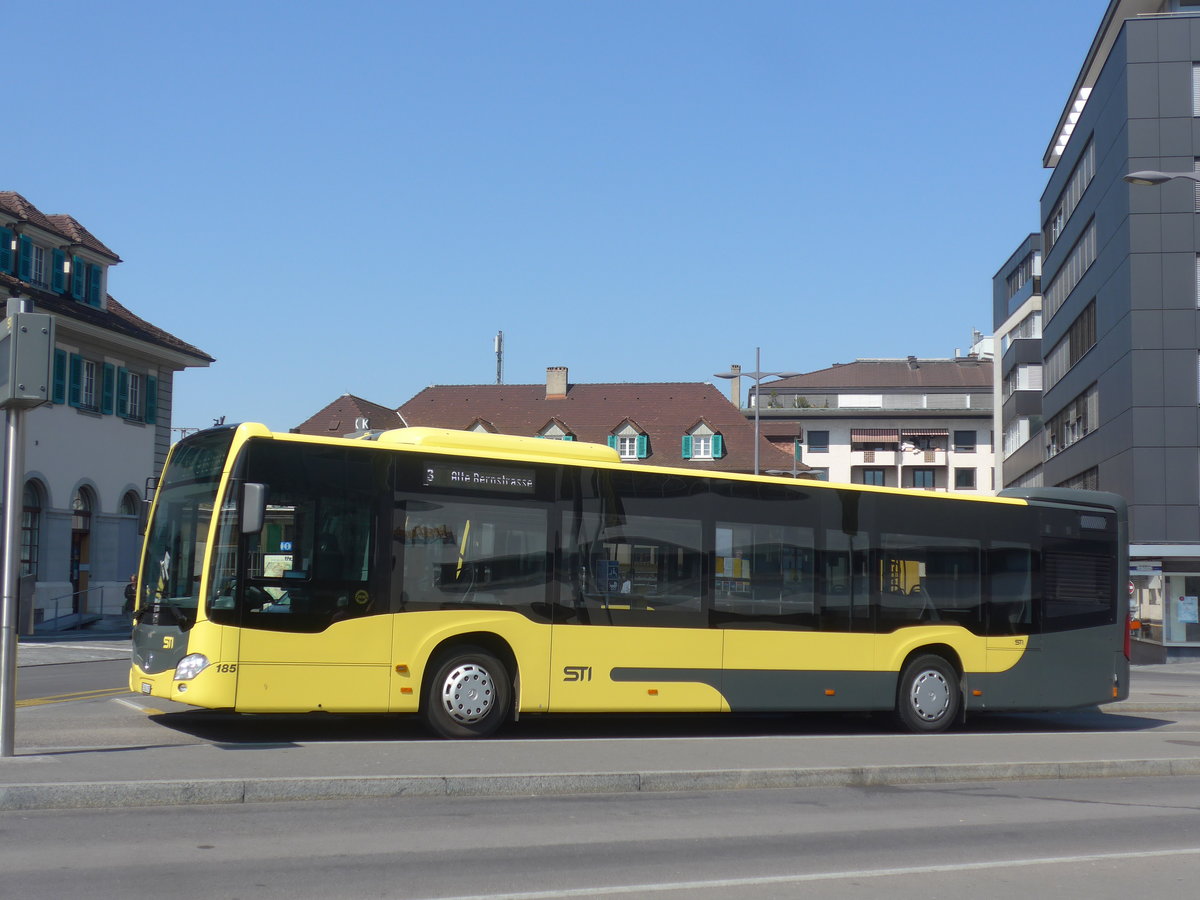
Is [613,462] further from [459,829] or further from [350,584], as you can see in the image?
[459,829]

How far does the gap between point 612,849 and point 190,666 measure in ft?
17.7

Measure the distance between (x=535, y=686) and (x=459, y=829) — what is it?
4838 millimetres

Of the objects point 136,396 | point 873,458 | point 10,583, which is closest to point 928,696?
point 10,583

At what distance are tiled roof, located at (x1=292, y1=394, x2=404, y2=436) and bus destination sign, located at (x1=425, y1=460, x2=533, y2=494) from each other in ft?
225

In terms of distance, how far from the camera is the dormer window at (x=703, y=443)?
3184 inches

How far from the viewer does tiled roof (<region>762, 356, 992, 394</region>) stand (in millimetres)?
104688

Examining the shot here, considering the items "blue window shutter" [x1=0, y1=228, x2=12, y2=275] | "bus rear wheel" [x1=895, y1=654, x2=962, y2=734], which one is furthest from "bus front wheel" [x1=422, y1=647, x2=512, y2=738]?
"blue window shutter" [x1=0, y1=228, x2=12, y2=275]

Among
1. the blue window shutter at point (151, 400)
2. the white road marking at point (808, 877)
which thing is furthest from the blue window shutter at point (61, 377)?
the white road marking at point (808, 877)

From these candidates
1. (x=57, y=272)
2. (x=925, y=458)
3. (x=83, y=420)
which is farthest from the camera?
(x=925, y=458)

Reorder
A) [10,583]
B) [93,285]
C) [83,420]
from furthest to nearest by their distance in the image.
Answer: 1. [93,285]
2. [83,420]
3. [10,583]

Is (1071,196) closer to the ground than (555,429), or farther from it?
farther from it

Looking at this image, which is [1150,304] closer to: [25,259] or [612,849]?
[25,259]

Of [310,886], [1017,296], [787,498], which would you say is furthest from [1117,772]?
[1017,296]

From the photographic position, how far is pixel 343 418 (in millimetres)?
83688
